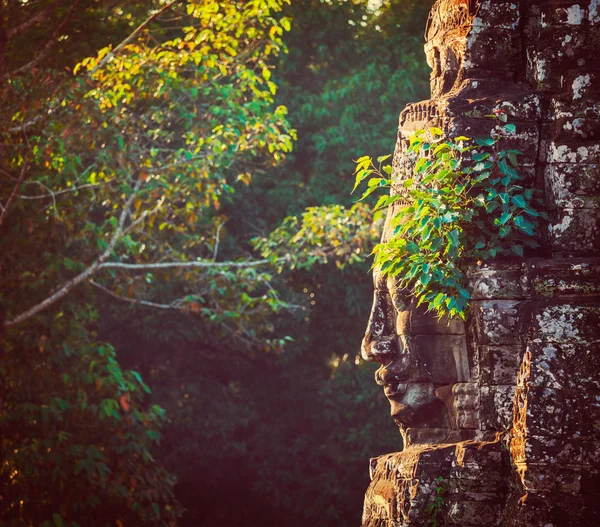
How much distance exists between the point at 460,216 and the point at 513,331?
0.50m

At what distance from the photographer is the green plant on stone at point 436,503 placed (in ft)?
12.9

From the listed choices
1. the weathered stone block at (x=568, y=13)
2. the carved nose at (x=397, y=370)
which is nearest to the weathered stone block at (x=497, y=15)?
the weathered stone block at (x=568, y=13)

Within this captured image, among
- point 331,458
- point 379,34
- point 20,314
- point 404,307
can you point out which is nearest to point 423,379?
point 404,307

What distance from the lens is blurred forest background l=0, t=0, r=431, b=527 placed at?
28.7 ft

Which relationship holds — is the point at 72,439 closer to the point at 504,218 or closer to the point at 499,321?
the point at 499,321

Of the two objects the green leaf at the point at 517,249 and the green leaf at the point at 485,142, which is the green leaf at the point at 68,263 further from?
the green leaf at the point at 517,249

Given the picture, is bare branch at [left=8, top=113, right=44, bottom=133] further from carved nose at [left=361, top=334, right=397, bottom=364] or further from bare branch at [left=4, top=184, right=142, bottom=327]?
carved nose at [left=361, top=334, right=397, bottom=364]

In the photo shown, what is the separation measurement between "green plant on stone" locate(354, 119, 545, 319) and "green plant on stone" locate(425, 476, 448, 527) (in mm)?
669

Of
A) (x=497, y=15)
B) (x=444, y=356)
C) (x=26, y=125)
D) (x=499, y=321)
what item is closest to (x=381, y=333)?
(x=444, y=356)

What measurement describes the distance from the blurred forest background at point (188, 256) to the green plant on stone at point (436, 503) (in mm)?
4673

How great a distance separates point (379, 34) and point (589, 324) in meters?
10.5

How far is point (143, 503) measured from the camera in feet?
29.7

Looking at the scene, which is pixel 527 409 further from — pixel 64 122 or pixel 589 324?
pixel 64 122

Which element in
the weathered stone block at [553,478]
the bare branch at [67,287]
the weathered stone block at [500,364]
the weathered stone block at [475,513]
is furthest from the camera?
the bare branch at [67,287]
